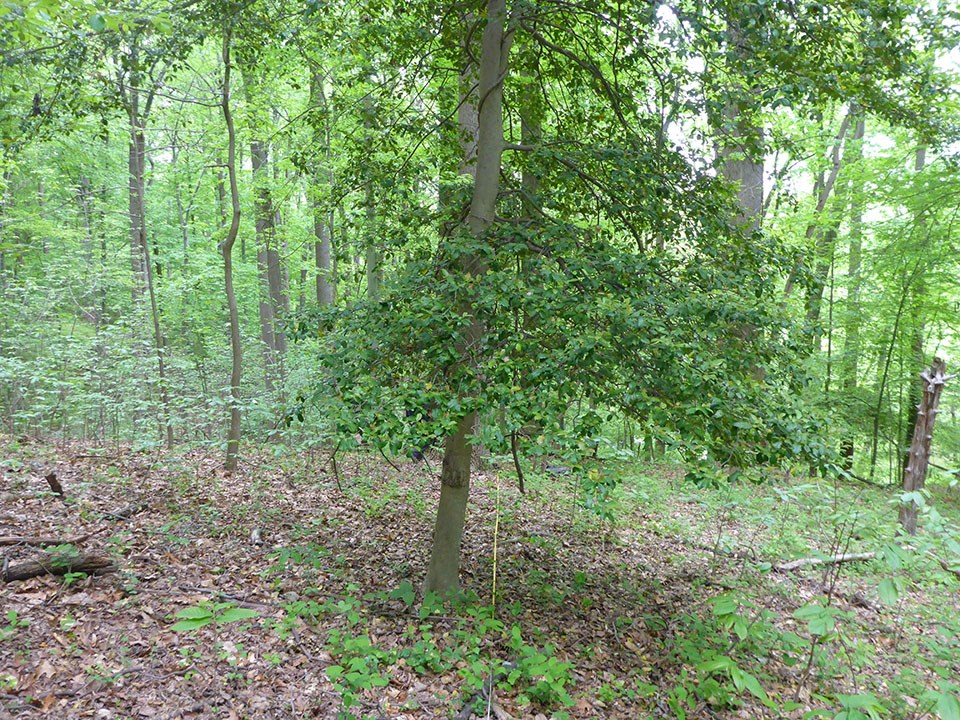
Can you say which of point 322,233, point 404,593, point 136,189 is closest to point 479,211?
point 404,593

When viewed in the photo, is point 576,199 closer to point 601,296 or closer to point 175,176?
point 601,296

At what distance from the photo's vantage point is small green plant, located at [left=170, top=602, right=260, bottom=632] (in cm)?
394

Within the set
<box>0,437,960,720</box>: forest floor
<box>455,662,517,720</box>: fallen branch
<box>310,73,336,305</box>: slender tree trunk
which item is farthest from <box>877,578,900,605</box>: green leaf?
<box>310,73,336,305</box>: slender tree trunk

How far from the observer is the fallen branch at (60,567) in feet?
14.8

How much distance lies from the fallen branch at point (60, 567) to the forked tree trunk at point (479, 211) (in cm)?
273

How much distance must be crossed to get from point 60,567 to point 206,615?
153 centimetres

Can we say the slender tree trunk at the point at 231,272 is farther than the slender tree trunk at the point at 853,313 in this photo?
No

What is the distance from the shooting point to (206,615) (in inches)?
162

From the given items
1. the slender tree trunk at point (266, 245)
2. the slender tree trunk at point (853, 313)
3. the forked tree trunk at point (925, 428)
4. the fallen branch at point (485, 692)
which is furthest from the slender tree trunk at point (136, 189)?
the slender tree trunk at point (853, 313)

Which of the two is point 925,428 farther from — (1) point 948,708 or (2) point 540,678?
(1) point 948,708

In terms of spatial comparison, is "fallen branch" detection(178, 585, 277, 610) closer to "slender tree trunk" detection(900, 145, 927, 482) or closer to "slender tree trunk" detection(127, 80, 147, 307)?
"slender tree trunk" detection(127, 80, 147, 307)

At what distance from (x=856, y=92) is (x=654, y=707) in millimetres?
5302

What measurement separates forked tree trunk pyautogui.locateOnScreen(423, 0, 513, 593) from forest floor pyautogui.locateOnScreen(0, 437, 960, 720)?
0.34 metres

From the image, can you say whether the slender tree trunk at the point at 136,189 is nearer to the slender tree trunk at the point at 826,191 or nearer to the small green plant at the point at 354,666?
the small green plant at the point at 354,666
